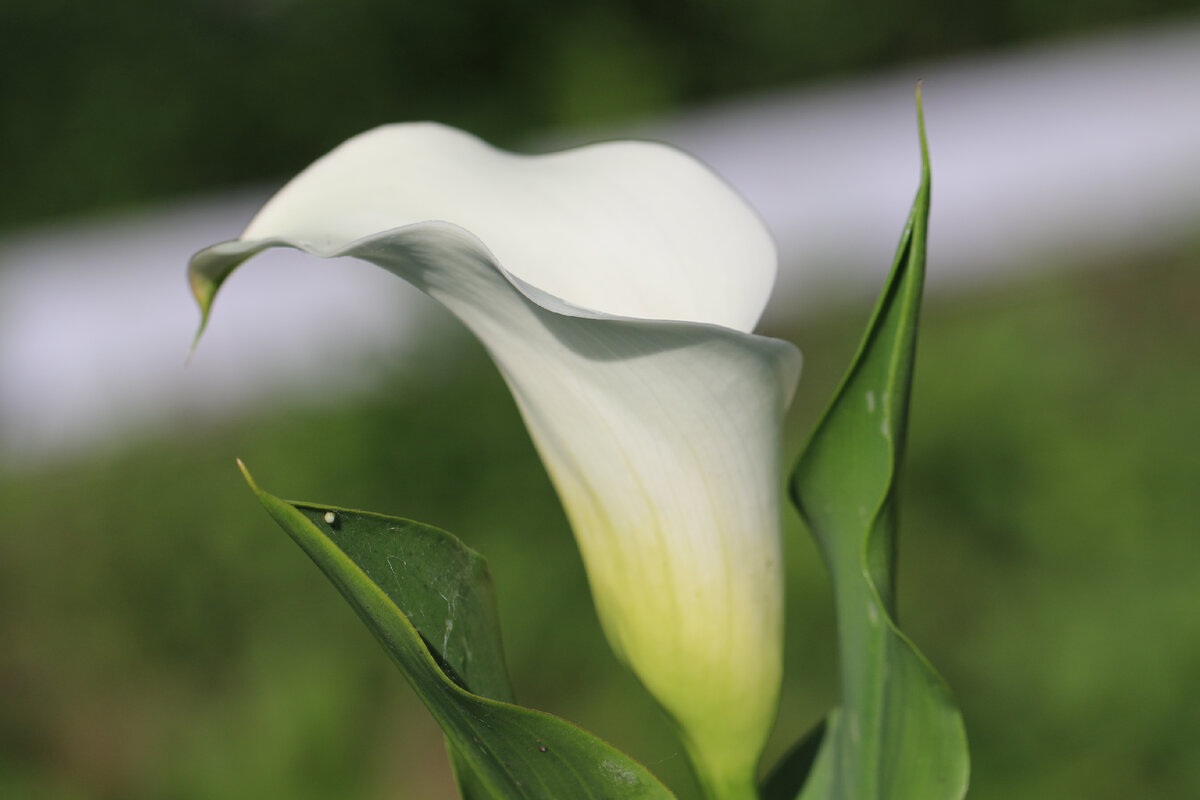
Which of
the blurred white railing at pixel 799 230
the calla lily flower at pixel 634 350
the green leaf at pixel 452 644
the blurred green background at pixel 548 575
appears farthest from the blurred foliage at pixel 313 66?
the green leaf at pixel 452 644

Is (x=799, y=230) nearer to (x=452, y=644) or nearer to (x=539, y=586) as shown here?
(x=539, y=586)

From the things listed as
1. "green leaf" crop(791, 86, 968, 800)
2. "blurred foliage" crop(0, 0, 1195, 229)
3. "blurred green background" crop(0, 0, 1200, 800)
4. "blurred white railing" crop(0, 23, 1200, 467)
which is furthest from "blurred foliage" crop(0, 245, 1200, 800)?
"blurred foliage" crop(0, 0, 1195, 229)

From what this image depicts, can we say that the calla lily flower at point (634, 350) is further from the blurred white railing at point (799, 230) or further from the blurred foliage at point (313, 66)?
the blurred foliage at point (313, 66)

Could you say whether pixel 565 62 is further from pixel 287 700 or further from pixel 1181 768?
pixel 1181 768

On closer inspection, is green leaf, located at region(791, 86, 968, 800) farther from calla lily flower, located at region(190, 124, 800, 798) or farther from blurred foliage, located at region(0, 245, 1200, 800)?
blurred foliage, located at region(0, 245, 1200, 800)

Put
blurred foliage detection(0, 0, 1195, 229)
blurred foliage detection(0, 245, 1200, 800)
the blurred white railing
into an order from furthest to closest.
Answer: blurred foliage detection(0, 0, 1195, 229) < the blurred white railing < blurred foliage detection(0, 245, 1200, 800)

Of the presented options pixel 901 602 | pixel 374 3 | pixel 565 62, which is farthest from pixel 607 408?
pixel 374 3
